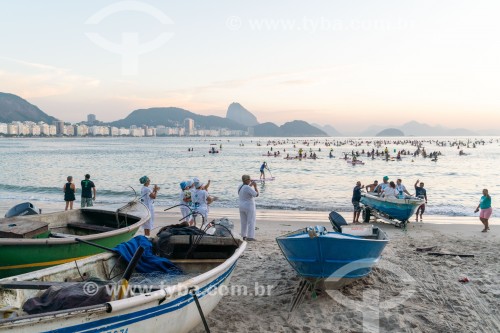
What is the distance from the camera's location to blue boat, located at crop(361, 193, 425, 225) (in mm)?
15008

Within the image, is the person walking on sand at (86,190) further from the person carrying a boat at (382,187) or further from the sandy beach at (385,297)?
the person carrying a boat at (382,187)

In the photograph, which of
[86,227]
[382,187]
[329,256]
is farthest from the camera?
[382,187]

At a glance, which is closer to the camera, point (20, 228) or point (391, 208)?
point (20, 228)

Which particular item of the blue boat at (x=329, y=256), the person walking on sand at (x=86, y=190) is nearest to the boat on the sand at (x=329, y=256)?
the blue boat at (x=329, y=256)

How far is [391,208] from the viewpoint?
15.3m

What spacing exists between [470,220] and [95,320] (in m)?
17.5

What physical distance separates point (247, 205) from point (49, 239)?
17.3 feet

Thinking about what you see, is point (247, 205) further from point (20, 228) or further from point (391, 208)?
point (391, 208)

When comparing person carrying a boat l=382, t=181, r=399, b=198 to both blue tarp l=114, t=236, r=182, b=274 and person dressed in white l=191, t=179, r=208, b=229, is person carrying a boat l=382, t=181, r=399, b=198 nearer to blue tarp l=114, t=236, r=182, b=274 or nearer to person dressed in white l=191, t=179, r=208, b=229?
person dressed in white l=191, t=179, r=208, b=229

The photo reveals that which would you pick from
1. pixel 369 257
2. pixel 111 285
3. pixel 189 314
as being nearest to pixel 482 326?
pixel 369 257

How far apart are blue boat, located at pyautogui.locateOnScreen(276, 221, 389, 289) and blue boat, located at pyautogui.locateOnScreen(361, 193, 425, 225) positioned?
24.6 ft

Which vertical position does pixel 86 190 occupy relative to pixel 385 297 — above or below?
above

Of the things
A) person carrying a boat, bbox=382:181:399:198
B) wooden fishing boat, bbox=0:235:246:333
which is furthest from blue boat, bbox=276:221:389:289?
person carrying a boat, bbox=382:181:399:198

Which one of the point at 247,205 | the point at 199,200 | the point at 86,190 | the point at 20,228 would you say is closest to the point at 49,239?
the point at 20,228
